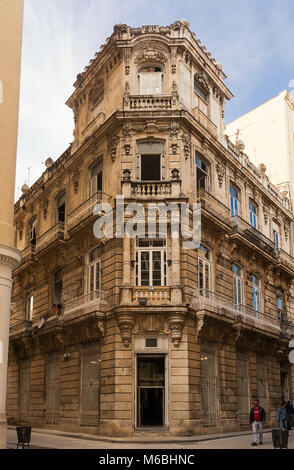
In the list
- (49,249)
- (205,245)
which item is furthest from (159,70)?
(49,249)

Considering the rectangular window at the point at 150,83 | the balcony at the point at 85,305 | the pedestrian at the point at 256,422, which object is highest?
the rectangular window at the point at 150,83

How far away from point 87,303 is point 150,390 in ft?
15.7

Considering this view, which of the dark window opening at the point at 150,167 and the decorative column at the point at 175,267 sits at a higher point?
the dark window opening at the point at 150,167

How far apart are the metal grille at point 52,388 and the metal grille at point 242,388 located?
885 centimetres

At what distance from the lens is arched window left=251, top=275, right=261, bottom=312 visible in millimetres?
29422

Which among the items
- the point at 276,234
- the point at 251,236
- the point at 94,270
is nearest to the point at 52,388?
the point at 94,270

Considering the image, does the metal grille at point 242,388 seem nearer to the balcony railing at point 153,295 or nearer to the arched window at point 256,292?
the arched window at point 256,292

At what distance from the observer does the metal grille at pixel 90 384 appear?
22.7m

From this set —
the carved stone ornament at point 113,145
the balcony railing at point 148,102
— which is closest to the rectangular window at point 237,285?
the carved stone ornament at point 113,145

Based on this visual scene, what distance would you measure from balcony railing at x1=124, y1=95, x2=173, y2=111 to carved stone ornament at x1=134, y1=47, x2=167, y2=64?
2.24 meters

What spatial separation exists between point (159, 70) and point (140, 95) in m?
2.23

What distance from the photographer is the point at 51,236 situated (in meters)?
29.2

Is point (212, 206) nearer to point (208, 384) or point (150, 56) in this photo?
point (150, 56)

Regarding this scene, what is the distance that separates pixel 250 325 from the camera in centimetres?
2562
